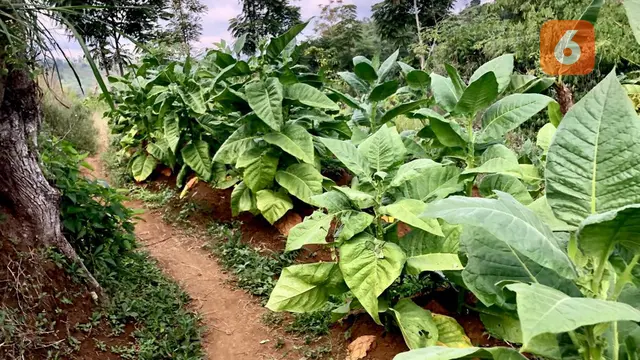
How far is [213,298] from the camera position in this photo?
2.91 meters

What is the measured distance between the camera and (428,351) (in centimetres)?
88

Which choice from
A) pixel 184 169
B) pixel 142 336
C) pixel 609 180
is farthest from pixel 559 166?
pixel 184 169

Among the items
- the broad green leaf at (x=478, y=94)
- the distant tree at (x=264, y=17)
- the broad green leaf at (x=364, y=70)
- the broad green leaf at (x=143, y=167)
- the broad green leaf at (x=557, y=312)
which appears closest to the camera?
the broad green leaf at (x=557, y=312)

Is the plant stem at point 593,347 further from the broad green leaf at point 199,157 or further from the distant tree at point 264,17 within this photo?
the distant tree at point 264,17

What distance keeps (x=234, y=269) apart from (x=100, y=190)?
3.36 feet

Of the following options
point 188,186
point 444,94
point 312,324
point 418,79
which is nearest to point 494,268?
point 444,94

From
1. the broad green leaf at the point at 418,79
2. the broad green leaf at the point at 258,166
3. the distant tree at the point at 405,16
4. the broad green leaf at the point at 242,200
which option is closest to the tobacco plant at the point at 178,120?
the broad green leaf at the point at 242,200

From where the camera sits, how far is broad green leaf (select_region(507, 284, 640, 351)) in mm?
641

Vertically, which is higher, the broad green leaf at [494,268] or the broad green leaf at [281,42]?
the broad green leaf at [281,42]

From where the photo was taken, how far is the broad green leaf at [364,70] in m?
2.92

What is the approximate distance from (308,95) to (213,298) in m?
1.52

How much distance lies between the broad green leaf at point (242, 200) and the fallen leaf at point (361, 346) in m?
1.63

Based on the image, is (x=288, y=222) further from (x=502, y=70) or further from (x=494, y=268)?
(x=494, y=268)

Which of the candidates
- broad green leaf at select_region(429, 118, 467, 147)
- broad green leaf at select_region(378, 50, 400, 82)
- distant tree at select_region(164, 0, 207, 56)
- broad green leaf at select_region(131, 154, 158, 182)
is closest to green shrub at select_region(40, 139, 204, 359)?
broad green leaf at select_region(429, 118, 467, 147)
